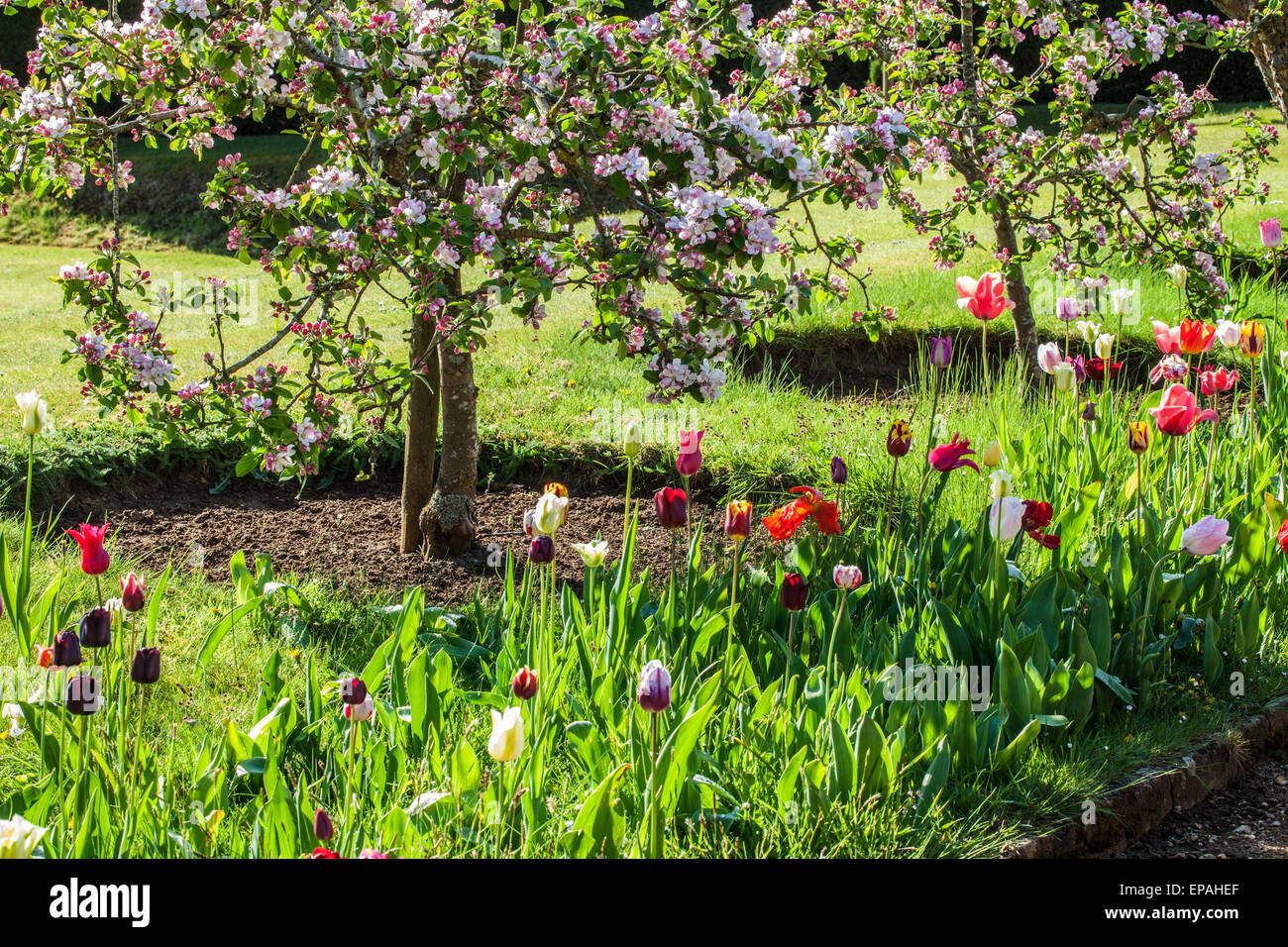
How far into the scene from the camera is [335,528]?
3986 mm

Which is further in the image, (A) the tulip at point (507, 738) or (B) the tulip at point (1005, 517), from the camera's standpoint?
(B) the tulip at point (1005, 517)

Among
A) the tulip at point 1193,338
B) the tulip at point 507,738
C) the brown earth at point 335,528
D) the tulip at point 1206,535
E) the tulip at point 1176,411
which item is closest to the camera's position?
the tulip at point 507,738

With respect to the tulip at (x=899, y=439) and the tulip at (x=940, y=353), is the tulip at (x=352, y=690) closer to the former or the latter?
the tulip at (x=899, y=439)

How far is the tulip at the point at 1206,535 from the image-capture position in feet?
7.82

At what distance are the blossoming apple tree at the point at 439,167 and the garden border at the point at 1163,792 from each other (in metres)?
1.32

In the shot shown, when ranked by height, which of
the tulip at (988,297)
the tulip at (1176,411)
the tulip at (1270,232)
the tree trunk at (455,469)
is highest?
the tulip at (1270,232)

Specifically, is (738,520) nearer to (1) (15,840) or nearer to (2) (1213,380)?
(1) (15,840)

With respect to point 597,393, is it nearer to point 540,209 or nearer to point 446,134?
point 540,209

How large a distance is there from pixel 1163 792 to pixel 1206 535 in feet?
1.80

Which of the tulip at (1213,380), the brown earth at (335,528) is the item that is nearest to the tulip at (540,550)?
the brown earth at (335,528)

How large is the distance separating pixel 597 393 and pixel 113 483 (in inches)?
82.8

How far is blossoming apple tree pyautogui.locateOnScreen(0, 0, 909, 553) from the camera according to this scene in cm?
256

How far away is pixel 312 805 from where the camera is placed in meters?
1.87
